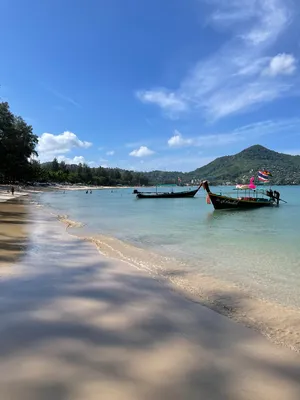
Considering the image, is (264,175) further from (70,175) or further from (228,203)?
(70,175)

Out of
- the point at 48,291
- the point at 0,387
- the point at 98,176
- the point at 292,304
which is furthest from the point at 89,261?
the point at 98,176

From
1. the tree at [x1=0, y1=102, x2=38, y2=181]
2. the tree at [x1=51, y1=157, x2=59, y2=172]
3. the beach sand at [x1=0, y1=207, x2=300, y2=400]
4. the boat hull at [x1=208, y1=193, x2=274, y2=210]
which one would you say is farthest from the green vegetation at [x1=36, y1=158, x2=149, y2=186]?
the beach sand at [x1=0, y1=207, x2=300, y2=400]

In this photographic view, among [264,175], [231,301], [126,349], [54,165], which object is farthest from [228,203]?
[54,165]

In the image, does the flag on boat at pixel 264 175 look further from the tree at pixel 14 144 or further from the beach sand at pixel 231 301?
the tree at pixel 14 144

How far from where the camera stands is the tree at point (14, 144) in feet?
216

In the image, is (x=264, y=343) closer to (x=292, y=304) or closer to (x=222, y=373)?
(x=222, y=373)

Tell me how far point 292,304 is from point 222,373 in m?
3.37

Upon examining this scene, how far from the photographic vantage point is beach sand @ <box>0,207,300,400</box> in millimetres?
3137

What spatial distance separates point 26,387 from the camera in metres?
3.03

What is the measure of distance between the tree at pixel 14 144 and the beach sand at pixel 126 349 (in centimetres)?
6727

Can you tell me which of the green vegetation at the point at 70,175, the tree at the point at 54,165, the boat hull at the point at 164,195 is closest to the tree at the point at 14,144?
the boat hull at the point at 164,195

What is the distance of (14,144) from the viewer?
72688mm

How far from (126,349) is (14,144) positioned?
251 ft

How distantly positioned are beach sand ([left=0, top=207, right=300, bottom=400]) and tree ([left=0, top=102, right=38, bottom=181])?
2649 inches
